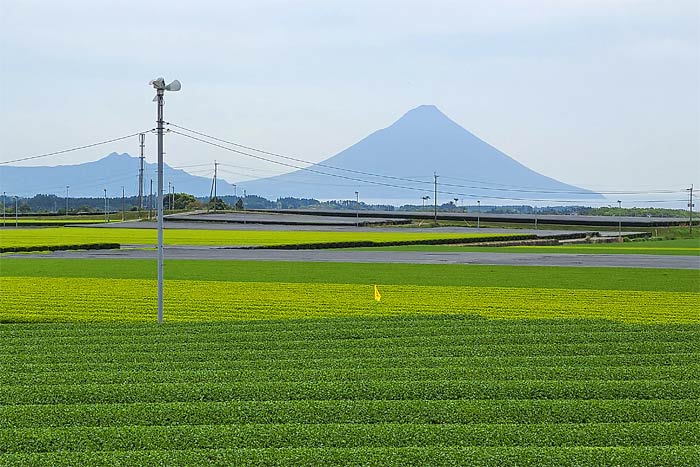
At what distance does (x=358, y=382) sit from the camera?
9242mm

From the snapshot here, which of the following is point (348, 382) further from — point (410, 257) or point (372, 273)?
point (410, 257)

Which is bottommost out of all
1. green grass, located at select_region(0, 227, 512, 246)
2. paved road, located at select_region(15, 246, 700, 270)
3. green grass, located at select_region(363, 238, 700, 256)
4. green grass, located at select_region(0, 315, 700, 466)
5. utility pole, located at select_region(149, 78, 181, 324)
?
green grass, located at select_region(0, 315, 700, 466)

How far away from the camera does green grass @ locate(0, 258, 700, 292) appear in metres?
22.9

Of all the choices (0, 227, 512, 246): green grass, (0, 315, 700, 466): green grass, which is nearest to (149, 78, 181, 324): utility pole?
(0, 315, 700, 466): green grass

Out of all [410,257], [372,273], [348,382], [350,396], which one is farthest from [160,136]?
[410,257]

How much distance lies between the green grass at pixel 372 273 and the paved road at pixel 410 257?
2.33 meters

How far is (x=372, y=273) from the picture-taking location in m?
26.0

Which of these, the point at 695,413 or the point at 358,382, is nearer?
the point at 695,413

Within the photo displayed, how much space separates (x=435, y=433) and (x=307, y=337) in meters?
4.94

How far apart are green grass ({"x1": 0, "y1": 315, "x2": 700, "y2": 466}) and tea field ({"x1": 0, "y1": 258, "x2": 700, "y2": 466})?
0.08 ft

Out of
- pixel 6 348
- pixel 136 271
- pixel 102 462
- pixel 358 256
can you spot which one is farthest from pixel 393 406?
pixel 358 256

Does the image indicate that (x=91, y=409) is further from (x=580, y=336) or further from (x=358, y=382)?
(x=580, y=336)

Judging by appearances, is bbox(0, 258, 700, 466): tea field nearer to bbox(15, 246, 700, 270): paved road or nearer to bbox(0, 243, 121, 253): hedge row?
bbox(15, 246, 700, 270): paved road

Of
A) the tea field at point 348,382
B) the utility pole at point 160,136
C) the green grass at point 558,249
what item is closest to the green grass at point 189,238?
the green grass at point 558,249
